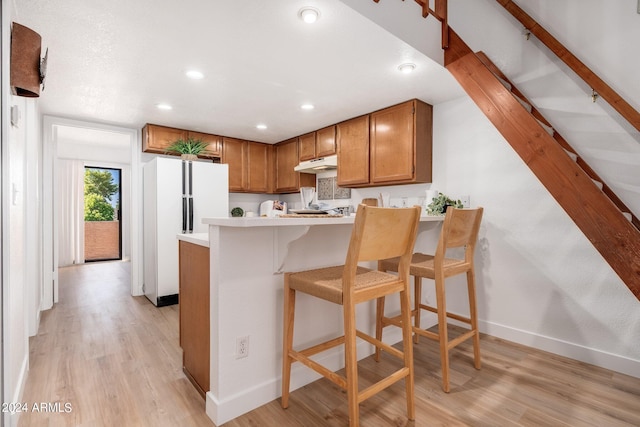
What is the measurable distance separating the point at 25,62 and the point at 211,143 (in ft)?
9.56

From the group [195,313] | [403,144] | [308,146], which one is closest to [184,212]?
[308,146]

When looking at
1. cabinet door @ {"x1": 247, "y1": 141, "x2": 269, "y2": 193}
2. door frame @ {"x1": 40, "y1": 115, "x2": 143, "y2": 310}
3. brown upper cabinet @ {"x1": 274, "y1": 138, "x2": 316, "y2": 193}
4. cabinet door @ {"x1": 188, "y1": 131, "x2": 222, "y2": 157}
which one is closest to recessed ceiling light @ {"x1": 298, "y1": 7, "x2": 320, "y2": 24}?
brown upper cabinet @ {"x1": 274, "y1": 138, "x2": 316, "y2": 193}

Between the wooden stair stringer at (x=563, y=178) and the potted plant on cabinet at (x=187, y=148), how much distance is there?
3.03m

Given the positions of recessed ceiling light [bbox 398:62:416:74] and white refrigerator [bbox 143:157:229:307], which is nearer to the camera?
recessed ceiling light [bbox 398:62:416:74]

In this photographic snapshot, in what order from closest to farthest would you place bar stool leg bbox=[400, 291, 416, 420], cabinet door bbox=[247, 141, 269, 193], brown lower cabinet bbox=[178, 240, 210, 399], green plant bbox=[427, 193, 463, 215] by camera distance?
1. bar stool leg bbox=[400, 291, 416, 420]
2. brown lower cabinet bbox=[178, 240, 210, 399]
3. green plant bbox=[427, 193, 463, 215]
4. cabinet door bbox=[247, 141, 269, 193]

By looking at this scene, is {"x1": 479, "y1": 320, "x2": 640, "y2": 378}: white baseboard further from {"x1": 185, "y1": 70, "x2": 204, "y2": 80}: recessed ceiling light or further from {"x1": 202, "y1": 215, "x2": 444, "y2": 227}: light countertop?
{"x1": 185, "y1": 70, "x2": 204, "y2": 80}: recessed ceiling light

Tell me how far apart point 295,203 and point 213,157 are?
1395 millimetres

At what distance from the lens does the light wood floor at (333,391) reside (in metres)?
1.51

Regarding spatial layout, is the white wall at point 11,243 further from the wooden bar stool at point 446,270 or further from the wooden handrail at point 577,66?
the wooden handrail at point 577,66

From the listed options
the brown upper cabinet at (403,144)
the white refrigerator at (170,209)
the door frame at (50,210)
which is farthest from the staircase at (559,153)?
the door frame at (50,210)

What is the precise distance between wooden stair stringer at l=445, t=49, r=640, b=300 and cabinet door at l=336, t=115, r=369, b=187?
1.40 meters

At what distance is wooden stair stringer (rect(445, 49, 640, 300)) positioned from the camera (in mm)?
1274

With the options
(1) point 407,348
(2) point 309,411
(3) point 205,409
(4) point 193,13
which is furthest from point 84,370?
(4) point 193,13

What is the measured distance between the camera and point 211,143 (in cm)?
423
